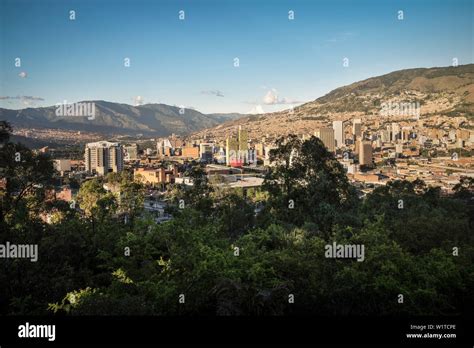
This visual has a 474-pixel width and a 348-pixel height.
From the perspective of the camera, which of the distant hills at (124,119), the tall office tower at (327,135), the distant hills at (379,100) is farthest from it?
the tall office tower at (327,135)

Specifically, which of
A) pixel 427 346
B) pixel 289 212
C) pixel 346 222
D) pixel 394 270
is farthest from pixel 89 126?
pixel 427 346

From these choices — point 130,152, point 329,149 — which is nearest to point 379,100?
point 329,149

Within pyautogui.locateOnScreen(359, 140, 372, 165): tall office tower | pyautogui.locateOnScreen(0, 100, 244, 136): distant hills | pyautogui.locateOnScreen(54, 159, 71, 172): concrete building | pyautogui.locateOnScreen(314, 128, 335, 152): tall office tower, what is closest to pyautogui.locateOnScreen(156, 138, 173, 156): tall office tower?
pyautogui.locateOnScreen(0, 100, 244, 136): distant hills

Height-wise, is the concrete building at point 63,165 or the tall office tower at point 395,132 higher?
the tall office tower at point 395,132

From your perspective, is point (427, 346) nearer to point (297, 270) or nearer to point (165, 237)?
point (297, 270)

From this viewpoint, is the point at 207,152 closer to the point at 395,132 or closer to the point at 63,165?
the point at 63,165

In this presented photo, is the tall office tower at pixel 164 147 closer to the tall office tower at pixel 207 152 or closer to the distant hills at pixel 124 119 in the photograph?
the tall office tower at pixel 207 152

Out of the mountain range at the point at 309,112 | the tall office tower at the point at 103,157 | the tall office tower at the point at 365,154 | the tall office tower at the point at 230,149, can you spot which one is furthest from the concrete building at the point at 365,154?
the tall office tower at the point at 103,157
